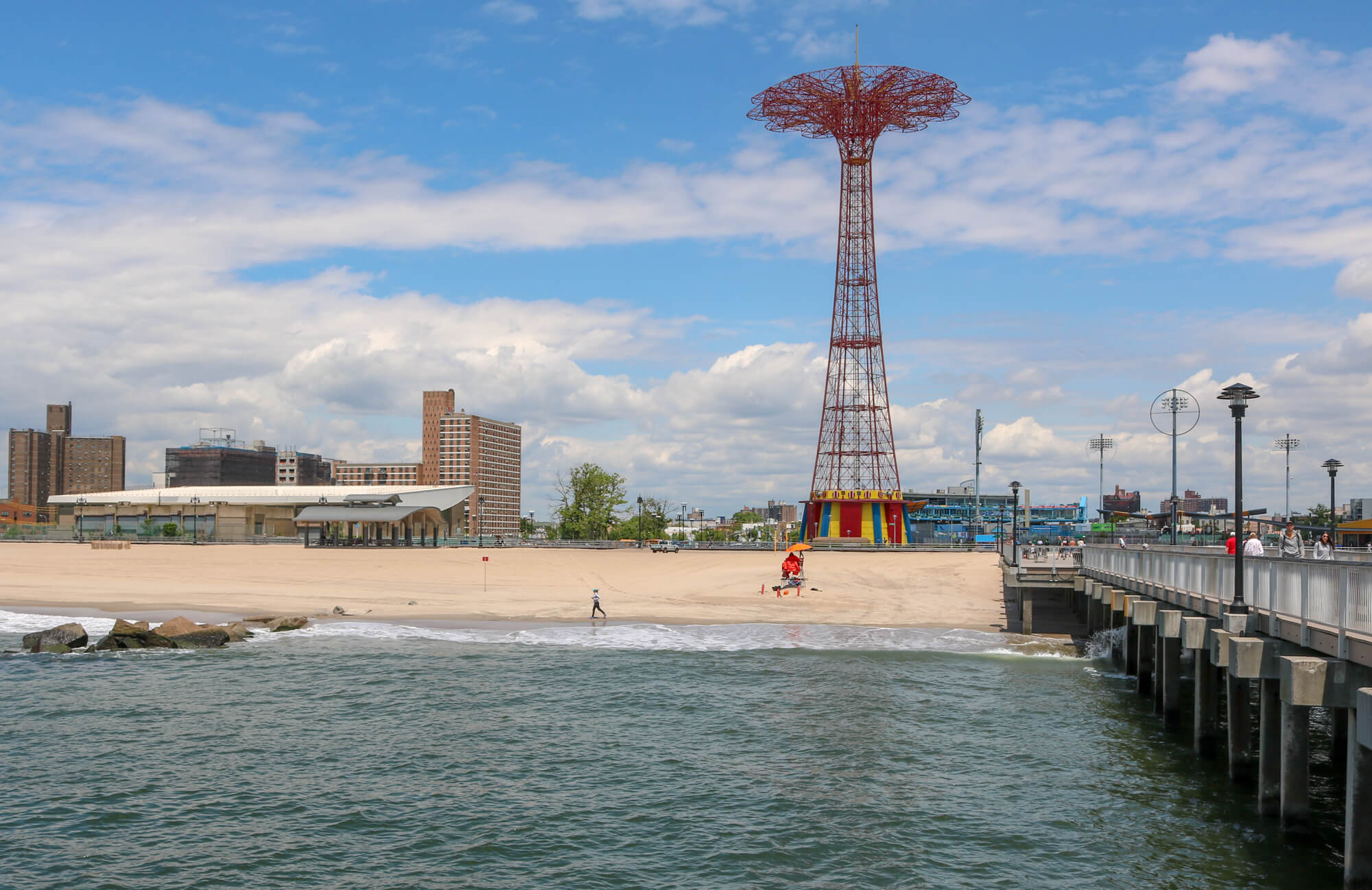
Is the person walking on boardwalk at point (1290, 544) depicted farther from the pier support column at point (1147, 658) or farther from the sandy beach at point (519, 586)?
the sandy beach at point (519, 586)

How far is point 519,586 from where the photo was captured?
172 ft

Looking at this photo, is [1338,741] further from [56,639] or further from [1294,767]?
[56,639]

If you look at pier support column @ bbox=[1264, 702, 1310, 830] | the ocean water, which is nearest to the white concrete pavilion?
the ocean water

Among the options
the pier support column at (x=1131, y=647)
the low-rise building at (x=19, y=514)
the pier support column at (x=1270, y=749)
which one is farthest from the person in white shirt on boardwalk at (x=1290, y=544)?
the low-rise building at (x=19, y=514)

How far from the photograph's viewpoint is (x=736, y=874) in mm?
13664

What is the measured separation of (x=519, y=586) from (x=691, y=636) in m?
17.9

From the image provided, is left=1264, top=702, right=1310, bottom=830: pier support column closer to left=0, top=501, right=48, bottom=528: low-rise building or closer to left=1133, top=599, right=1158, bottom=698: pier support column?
left=1133, top=599, right=1158, bottom=698: pier support column

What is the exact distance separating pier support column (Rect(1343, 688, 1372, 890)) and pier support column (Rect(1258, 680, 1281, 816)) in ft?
9.29

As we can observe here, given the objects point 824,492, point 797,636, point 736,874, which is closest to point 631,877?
point 736,874

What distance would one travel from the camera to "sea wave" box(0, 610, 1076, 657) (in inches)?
1352

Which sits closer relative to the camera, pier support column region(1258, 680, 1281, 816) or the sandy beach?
pier support column region(1258, 680, 1281, 816)

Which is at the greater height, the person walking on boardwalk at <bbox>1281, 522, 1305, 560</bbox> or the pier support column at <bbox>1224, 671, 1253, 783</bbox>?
the person walking on boardwalk at <bbox>1281, 522, 1305, 560</bbox>

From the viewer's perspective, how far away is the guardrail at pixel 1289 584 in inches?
467

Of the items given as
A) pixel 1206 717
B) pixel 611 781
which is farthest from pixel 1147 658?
pixel 611 781
